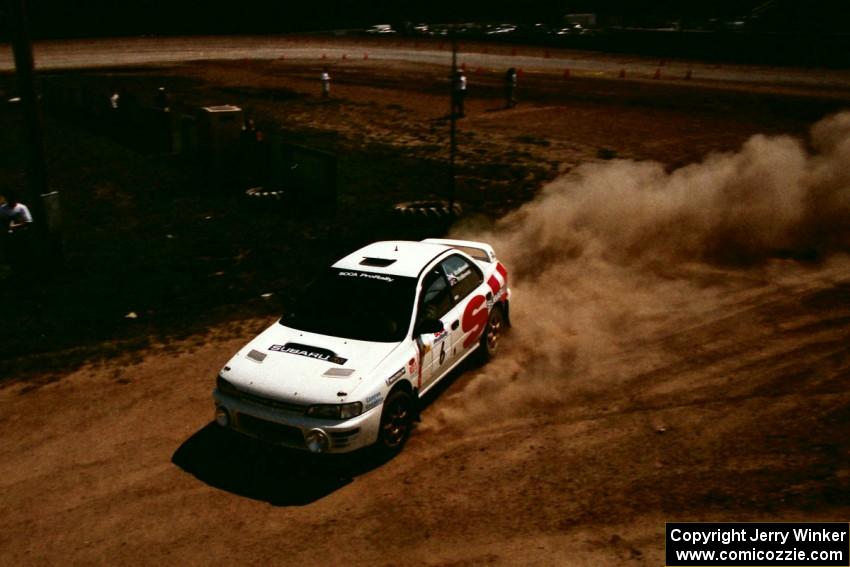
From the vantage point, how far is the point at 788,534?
5500 mm

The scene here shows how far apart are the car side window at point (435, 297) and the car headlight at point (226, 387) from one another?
2.03 meters

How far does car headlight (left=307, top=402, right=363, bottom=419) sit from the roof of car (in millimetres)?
1879

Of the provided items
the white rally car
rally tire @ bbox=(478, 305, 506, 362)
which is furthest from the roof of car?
rally tire @ bbox=(478, 305, 506, 362)

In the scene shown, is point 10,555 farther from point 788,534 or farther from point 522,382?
point 788,534

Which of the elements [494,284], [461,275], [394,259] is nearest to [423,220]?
[494,284]

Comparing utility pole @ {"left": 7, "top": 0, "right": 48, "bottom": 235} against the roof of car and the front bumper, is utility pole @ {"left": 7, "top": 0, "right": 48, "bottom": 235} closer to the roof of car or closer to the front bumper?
the roof of car

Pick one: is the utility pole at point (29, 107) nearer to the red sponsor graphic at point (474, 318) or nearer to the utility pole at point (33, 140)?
the utility pole at point (33, 140)

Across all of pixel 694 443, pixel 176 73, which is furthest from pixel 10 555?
pixel 176 73

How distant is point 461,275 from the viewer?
8.47m

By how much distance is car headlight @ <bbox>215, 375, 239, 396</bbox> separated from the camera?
6844 millimetres

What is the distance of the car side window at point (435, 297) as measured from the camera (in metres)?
7.64

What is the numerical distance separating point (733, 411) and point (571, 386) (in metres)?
1.72

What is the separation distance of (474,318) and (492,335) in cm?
70

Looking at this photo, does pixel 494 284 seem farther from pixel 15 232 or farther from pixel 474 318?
pixel 15 232
